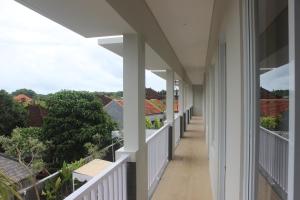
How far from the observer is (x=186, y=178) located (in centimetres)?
527

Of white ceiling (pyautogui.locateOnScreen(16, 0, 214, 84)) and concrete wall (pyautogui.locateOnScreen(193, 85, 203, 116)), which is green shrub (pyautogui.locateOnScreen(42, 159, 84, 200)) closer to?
white ceiling (pyautogui.locateOnScreen(16, 0, 214, 84))

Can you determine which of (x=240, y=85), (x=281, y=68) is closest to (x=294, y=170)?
(x=281, y=68)

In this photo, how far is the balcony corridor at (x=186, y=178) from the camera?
4.40m

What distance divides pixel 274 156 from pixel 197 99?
2213 centimetres

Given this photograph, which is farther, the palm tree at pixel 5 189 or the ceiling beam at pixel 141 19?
the ceiling beam at pixel 141 19

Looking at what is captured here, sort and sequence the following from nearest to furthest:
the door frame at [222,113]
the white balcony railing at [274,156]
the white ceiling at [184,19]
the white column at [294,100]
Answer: the white column at [294,100] < the white balcony railing at [274,156] < the door frame at [222,113] < the white ceiling at [184,19]

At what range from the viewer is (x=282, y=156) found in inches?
38.5

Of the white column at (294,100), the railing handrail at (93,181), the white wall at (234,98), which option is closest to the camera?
the white column at (294,100)

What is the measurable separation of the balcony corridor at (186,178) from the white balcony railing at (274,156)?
316cm

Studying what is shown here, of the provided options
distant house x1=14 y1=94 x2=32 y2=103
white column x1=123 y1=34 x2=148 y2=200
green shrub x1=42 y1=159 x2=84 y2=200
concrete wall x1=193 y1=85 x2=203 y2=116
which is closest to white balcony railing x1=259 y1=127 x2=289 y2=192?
white column x1=123 y1=34 x2=148 y2=200

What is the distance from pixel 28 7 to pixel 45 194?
4632 mm

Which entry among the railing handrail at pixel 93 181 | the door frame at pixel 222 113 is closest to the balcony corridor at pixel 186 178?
the door frame at pixel 222 113

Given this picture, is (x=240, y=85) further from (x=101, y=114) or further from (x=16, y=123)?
(x=101, y=114)

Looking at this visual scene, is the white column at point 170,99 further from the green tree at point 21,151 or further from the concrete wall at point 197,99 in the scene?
the concrete wall at point 197,99
